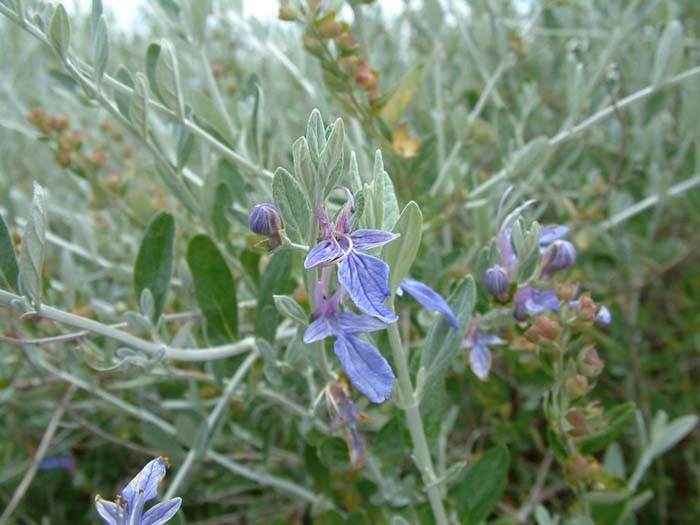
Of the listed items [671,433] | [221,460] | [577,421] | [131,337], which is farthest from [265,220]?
[671,433]

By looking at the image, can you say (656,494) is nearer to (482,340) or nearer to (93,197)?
(482,340)

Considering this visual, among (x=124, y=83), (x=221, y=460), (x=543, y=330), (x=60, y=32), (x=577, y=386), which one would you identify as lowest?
(x=221, y=460)

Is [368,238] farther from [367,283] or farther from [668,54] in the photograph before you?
[668,54]

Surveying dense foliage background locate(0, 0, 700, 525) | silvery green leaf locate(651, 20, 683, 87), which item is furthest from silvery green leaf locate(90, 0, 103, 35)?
silvery green leaf locate(651, 20, 683, 87)

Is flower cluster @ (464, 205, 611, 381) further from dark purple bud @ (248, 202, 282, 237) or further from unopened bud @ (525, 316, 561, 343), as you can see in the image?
dark purple bud @ (248, 202, 282, 237)

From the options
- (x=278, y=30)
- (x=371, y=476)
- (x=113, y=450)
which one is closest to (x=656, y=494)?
(x=371, y=476)

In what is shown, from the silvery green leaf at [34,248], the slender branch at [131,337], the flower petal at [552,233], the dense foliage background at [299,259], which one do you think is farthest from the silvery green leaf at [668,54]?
the silvery green leaf at [34,248]

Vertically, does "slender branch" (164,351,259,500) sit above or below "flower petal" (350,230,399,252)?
below
